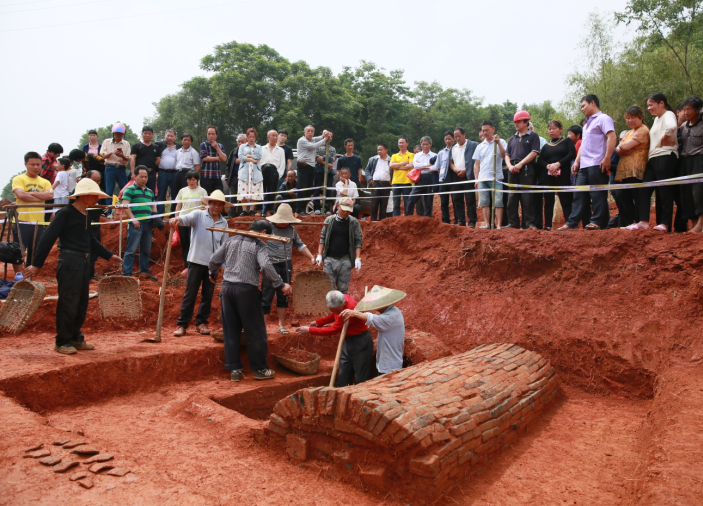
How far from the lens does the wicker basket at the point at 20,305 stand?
6230mm

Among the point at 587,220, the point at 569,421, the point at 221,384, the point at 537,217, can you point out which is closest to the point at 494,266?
the point at 537,217

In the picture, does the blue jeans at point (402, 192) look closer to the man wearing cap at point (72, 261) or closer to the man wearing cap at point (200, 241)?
the man wearing cap at point (200, 241)

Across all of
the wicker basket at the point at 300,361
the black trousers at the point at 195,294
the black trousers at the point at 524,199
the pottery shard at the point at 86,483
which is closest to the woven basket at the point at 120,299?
the black trousers at the point at 195,294

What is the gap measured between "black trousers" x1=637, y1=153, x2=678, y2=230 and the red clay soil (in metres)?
0.33

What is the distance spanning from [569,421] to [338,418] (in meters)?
2.99

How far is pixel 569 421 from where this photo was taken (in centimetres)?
559

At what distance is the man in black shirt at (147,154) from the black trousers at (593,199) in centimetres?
773

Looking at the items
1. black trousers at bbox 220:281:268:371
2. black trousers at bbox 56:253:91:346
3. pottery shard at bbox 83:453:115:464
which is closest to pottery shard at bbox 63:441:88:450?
pottery shard at bbox 83:453:115:464

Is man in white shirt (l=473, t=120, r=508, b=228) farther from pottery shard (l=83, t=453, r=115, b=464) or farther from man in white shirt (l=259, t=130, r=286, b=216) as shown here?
pottery shard (l=83, t=453, r=115, b=464)

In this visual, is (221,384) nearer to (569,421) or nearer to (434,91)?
(569,421)

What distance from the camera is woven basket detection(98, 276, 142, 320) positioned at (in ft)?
24.7

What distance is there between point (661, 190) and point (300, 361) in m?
5.49

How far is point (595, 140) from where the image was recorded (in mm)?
7527

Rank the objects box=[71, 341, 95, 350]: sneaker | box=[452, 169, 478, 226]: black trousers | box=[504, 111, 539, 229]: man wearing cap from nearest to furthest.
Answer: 1. box=[71, 341, 95, 350]: sneaker
2. box=[504, 111, 539, 229]: man wearing cap
3. box=[452, 169, 478, 226]: black trousers
